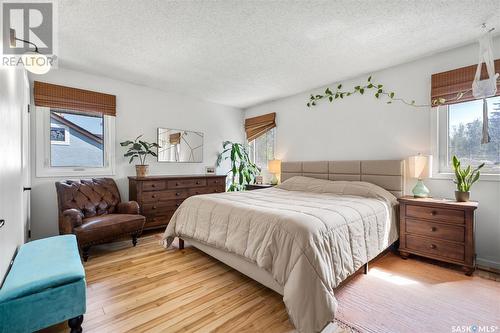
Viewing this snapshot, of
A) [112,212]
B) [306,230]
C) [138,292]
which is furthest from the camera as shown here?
[112,212]

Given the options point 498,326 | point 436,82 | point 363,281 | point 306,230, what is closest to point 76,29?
point 306,230

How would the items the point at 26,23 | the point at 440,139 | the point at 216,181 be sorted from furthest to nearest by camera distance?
1. the point at 216,181
2. the point at 440,139
3. the point at 26,23

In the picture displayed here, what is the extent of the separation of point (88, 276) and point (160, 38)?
2524 mm

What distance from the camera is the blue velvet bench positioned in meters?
1.23

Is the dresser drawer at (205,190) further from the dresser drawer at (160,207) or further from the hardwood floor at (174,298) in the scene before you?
the hardwood floor at (174,298)

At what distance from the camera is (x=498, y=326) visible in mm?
1504

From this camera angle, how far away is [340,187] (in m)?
3.02

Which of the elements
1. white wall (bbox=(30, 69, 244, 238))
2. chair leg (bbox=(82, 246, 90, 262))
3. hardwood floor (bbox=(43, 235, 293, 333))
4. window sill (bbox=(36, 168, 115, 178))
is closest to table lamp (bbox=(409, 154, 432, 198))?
hardwood floor (bbox=(43, 235, 293, 333))

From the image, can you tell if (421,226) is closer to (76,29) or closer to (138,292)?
(138,292)

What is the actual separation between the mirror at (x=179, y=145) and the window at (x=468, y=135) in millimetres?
3906

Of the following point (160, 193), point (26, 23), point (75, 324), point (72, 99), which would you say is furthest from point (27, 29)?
point (75, 324)

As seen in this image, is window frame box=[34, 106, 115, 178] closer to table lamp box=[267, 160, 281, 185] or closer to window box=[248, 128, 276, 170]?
table lamp box=[267, 160, 281, 185]

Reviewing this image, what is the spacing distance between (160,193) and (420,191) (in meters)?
3.59

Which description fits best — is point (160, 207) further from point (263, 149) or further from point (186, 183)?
point (263, 149)
